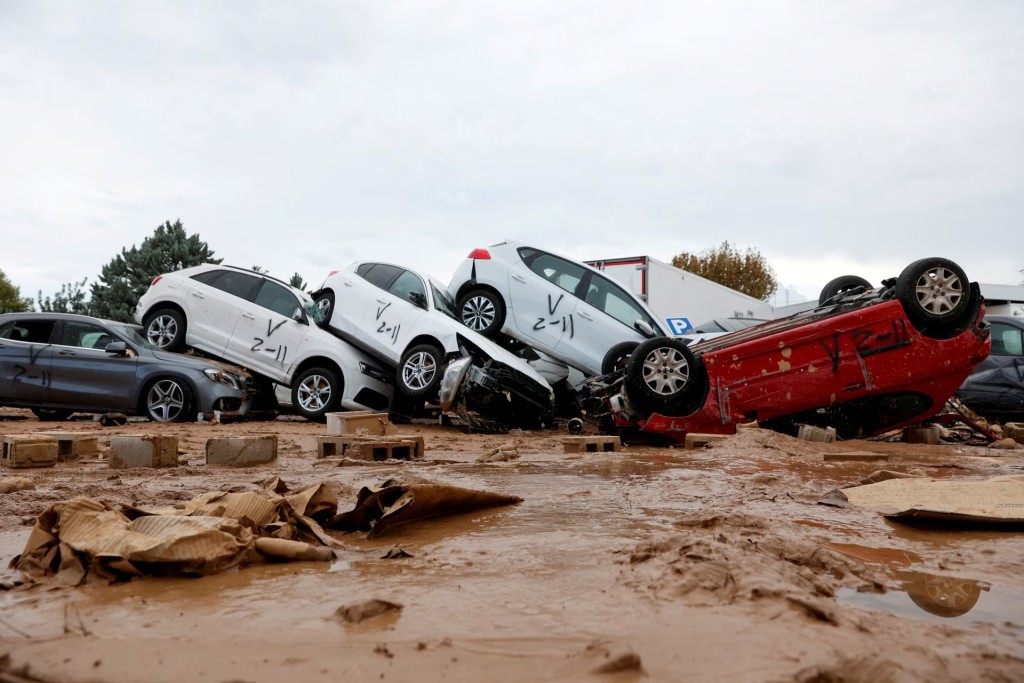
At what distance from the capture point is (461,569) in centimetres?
292

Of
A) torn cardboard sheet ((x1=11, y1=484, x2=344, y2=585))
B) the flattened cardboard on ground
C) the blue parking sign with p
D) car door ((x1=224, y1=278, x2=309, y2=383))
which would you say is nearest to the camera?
torn cardboard sheet ((x1=11, y1=484, x2=344, y2=585))

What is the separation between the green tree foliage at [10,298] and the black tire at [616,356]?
140 feet

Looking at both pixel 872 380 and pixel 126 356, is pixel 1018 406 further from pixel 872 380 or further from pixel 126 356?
pixel 126 356

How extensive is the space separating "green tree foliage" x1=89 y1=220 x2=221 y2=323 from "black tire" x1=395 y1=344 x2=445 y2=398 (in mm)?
20218

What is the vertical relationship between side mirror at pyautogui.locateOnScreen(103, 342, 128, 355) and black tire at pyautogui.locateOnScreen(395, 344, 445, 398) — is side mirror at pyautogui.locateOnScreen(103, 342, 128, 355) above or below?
above

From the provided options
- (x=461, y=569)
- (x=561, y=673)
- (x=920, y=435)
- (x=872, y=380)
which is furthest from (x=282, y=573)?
(x=920, y=435)

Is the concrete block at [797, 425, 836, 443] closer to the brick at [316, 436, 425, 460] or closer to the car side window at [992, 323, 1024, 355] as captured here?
the brick at [316, 436, 425, 460]

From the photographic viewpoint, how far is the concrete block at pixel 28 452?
5.84 meters

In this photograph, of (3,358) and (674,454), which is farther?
(3,358)

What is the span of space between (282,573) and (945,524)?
2870mm

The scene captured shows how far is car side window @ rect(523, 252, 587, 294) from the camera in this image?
11.7 meters

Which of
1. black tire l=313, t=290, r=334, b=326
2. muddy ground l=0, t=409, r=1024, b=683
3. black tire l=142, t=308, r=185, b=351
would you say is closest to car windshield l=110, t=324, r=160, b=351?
black tire l=142, t=308, r=185, b=351

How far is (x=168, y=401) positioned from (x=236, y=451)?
486 centimetres

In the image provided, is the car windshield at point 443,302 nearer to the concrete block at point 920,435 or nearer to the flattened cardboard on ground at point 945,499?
the concrete block at point 920,435
